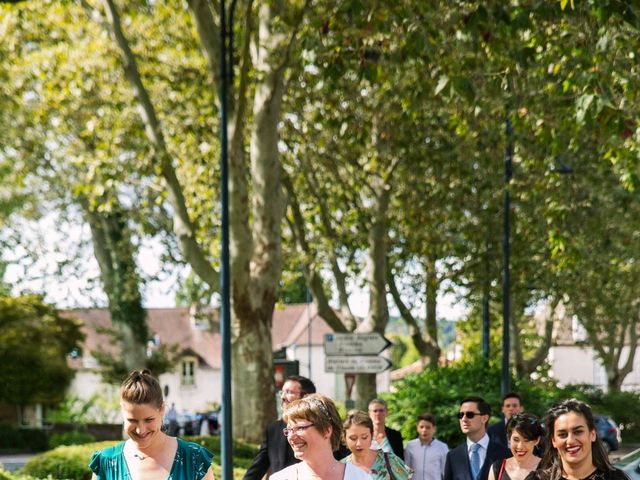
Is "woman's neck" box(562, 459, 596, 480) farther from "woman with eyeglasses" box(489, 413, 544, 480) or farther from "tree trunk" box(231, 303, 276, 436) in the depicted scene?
"tree trunk" box(231, 303, 276, 436)

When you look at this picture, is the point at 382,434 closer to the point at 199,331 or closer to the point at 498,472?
the point at 498,472

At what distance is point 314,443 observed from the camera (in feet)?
18.3

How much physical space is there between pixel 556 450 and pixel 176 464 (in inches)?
67.2

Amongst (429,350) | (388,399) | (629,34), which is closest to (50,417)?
(429,350)

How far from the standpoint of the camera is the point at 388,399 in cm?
2153

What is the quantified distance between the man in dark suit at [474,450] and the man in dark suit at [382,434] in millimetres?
727

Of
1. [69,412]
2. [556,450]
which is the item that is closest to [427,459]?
[556,450]

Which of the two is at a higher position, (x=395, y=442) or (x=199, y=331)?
(x=199, y=331)

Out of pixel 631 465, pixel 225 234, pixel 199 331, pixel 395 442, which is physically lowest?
pixel 631 465

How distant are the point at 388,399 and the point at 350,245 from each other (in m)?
11.0

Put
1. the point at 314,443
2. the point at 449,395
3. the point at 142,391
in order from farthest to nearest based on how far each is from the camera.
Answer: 1. the point at 449,395
2. the point at 314,443
3. the point at 142,391

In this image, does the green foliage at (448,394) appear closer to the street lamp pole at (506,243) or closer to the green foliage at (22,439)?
the street lamp pole at (506,243)

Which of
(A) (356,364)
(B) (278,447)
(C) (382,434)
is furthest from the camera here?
(A) (356,364)

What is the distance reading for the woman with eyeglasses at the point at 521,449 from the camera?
320 inches
